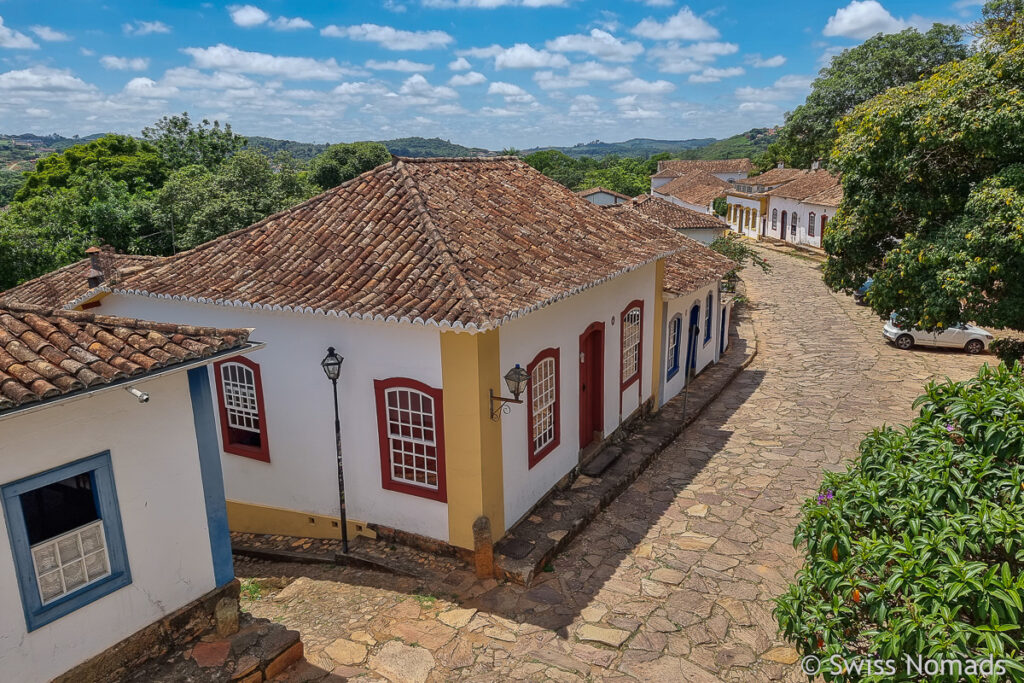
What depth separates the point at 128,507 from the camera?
6.38 meters

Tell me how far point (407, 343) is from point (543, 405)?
262 centimetres

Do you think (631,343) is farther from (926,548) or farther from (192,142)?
(192,142)

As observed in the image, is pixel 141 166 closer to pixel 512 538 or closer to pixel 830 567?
pixel 512 538

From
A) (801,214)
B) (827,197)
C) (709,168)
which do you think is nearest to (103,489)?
(827,197)

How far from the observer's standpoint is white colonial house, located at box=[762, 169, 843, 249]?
39562mm

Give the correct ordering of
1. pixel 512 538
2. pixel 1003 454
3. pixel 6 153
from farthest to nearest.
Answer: pixel 6 153, pixel 512 538, pixel 1003 454

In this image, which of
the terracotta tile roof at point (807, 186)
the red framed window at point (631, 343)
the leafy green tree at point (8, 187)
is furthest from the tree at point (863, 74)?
the leafy green tree at point (8, 187)

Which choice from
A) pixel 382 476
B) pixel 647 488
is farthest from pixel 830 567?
pixel 647 488

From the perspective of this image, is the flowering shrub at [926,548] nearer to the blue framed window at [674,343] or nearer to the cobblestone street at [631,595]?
the cobblestone street at [631,595]

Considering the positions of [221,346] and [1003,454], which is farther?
[221,346]

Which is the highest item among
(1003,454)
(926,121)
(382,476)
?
(926,121)

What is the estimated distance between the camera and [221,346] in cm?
656

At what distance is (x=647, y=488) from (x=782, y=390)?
726cm

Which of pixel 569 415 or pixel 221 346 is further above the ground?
pixel 221 346
